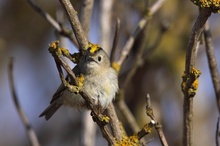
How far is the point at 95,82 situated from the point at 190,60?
106 cm

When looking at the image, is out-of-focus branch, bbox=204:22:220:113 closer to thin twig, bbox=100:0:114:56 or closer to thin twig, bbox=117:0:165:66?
thin twig, bbox=117:0:165:66

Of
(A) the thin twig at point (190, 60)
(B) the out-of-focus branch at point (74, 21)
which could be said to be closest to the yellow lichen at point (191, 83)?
(A) the thin twig at point (190, 60)

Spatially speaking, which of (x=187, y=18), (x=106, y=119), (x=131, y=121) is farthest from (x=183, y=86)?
(x=187, y=18)

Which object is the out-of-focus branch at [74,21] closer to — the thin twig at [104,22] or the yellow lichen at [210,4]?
the yellow lichen at [210,4]

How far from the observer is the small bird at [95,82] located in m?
2.96

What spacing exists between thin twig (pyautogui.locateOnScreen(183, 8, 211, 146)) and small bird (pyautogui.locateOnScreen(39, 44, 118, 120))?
697 mm

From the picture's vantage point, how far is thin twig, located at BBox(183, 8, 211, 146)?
2061mm

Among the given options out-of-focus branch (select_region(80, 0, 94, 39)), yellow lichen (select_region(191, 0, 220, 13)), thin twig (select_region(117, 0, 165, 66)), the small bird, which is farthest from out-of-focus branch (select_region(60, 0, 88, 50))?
thin twig (select_region(117, 0, 165, 66))

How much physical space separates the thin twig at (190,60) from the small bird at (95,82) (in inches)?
27.4

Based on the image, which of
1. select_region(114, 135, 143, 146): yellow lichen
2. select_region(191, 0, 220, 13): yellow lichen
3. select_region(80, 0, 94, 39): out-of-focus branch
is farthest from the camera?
select_region(80, 0, 94, 39): out-of-focus branch

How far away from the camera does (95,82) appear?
10.1 ft

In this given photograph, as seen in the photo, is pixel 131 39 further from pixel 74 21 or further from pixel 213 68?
pixel 74 21

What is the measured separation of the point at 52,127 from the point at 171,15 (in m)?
2.09

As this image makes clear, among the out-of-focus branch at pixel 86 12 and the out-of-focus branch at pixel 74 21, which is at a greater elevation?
the out-of-focus branch at pixel 86 12
